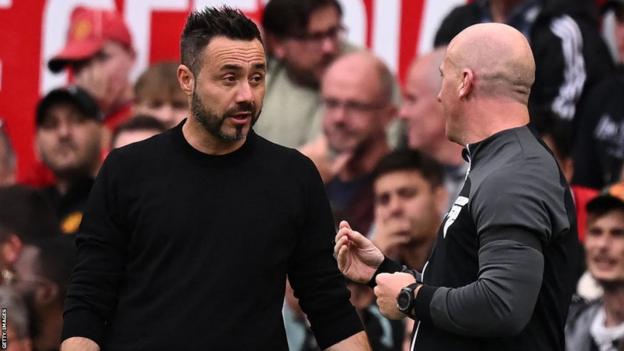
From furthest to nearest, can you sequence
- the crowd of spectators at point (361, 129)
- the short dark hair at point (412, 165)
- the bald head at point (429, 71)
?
the bald head at point (429, 71) → the short dark hair at point (412, 165) → the crowd of spectators at point (361, 129)

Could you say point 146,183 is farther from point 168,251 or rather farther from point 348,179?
point 348,179

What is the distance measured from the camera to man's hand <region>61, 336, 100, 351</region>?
16.5 ft

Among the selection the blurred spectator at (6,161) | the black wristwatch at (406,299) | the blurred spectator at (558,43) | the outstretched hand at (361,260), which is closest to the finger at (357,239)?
the outstretched hand at (361,260)

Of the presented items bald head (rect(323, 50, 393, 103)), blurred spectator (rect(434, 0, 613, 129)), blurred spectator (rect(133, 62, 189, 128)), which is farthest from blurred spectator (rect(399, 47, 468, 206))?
blurred spectator (rect(133, 62, 189, 128))

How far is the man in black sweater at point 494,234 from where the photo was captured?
4.64m

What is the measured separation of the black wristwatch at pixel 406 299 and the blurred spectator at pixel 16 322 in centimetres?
243

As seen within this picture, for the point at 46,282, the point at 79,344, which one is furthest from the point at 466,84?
the point at 46,282

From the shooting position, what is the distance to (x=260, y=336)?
16.7 ft

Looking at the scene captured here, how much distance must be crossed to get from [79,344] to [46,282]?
8.18 ft

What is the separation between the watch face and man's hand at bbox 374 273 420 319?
0.02 meters

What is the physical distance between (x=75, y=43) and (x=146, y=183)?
4948 mm

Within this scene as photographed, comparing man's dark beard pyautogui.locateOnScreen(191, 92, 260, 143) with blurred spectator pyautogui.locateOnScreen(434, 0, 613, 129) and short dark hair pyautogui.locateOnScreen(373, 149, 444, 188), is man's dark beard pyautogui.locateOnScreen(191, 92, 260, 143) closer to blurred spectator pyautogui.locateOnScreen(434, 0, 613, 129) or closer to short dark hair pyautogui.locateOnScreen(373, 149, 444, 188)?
short dark hair pyautogui.locateOnScreen(373, 149, 444, 188)

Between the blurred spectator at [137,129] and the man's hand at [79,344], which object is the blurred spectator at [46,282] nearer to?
the blurred spectator at [137,129]

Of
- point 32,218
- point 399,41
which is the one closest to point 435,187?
point 399,41
